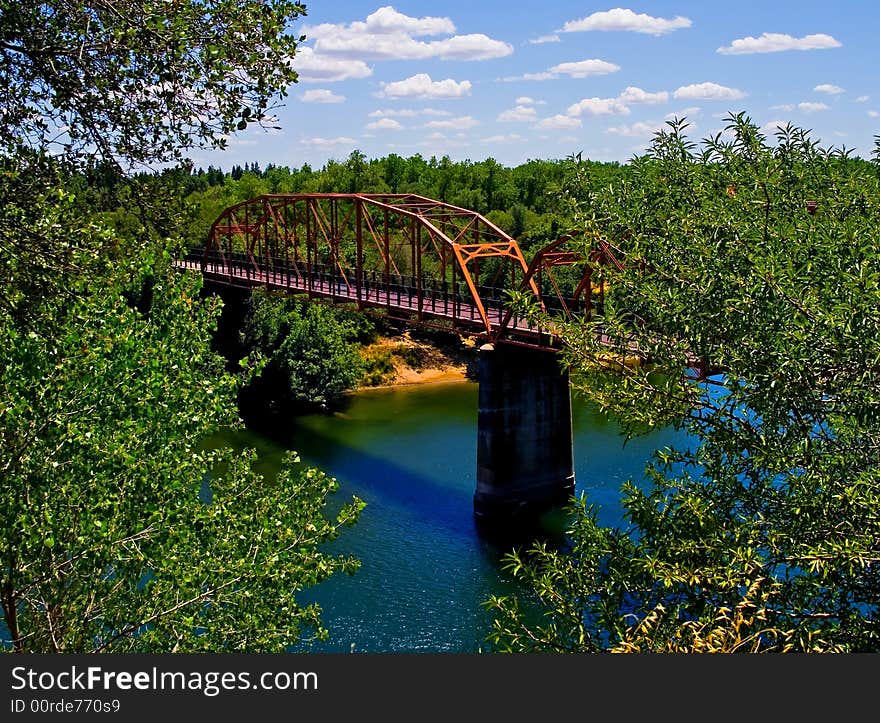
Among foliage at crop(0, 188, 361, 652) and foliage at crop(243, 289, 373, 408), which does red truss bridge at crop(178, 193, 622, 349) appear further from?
foliage at crop(0, 188, 361, 652)

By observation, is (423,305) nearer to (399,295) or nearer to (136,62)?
(399,295)

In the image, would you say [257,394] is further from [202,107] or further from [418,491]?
[202,107]

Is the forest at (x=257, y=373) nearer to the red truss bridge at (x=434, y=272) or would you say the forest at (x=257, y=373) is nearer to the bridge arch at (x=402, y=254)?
the red truss bridge at (x=434, y=272)

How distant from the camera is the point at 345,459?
4028cm

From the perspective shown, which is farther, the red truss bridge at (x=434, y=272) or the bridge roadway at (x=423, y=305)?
the bridge roadway at (x=423, y=305)

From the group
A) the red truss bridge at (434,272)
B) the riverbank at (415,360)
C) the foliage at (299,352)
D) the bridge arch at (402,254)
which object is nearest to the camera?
the red truss bridge at (434,272)

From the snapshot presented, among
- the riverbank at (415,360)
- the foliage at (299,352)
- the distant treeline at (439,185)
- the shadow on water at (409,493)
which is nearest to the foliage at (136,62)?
the shadow on water at (409,493)

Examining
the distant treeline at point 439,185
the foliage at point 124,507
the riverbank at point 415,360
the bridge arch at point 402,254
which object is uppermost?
the distant treeline at point 439,185

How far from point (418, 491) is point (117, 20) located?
27563 mm

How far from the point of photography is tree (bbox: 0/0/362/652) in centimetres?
855

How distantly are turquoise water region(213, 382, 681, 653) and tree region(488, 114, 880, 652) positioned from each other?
255 centimetres

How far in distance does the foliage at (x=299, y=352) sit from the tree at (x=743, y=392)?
126 feet

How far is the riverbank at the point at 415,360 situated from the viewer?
2317 inches

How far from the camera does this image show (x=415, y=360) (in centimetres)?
6175
